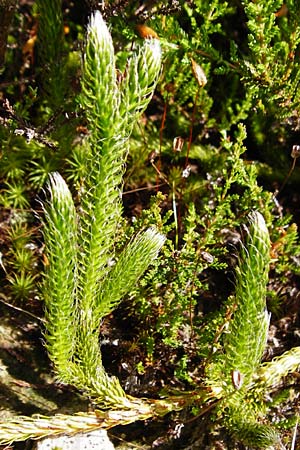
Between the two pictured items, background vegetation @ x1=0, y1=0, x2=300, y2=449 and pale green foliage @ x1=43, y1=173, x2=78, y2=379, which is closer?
pale green foliage @ x1=43, y1=173, x2=78, y2=379

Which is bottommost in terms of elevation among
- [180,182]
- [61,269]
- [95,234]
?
[61,269]

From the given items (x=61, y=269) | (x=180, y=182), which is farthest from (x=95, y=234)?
(x=180, y=182)

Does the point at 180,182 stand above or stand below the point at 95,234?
above

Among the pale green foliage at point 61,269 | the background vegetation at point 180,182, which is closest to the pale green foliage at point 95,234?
the pale green foliage at point 61,269

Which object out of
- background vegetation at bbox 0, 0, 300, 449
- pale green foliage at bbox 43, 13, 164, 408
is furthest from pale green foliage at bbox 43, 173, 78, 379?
background vegetation at bbox 0, 0, 300, 449

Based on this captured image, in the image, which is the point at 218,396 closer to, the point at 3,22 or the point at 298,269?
the point at 298,269

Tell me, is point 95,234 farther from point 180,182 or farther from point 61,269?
point 180,182

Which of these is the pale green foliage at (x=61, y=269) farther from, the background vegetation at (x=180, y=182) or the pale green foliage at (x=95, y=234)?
the background vegetation at (x=180, y=182)

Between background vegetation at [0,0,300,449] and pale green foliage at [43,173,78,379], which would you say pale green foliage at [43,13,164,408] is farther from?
background vegetation at [0,0,300,449]
